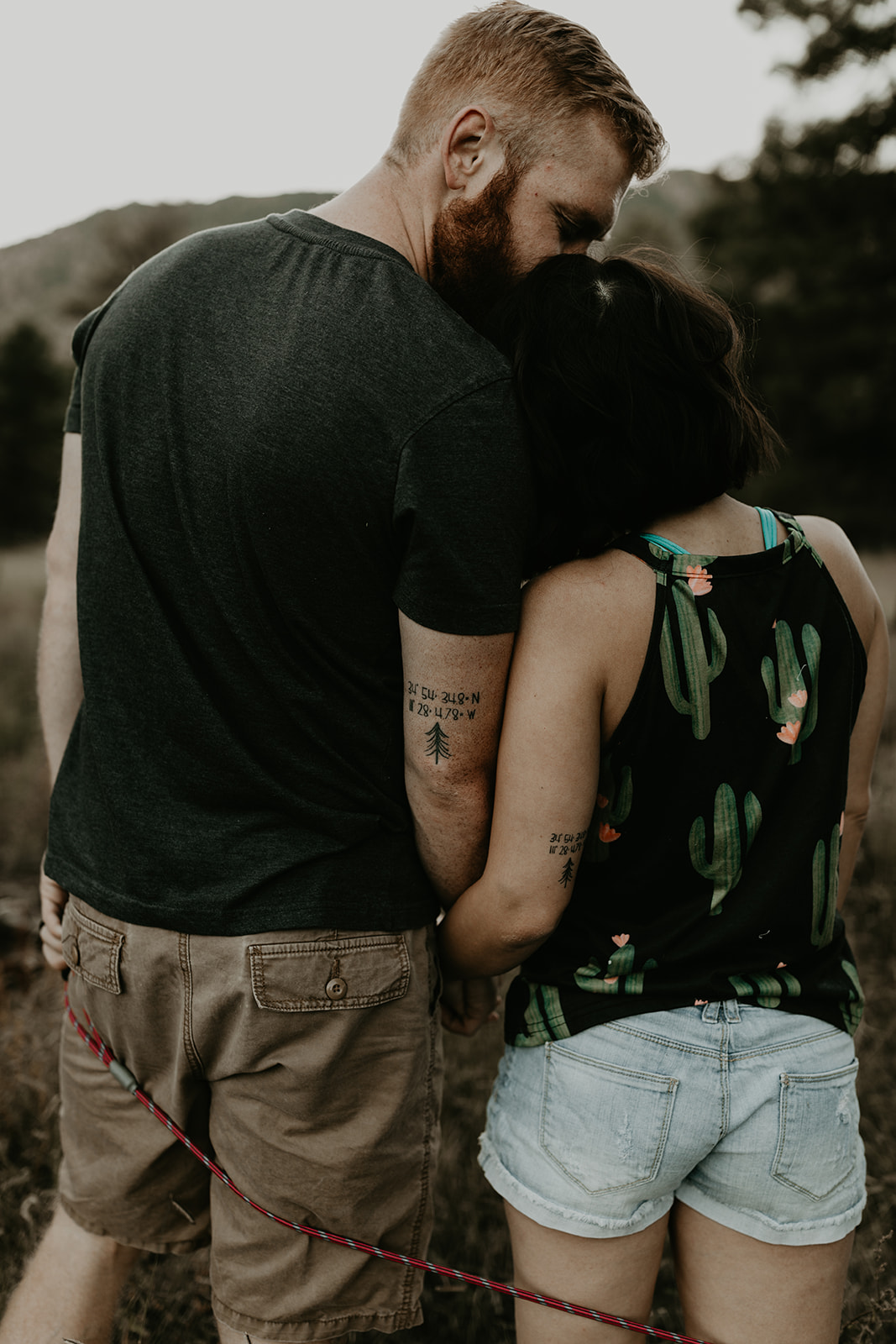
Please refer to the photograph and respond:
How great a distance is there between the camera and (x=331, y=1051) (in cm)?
157

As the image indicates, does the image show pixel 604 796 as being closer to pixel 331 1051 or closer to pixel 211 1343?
pixel 331 1051

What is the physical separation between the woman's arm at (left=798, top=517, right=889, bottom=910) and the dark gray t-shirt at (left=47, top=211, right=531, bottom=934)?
511 millimetres

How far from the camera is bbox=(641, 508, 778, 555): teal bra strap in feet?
4.80

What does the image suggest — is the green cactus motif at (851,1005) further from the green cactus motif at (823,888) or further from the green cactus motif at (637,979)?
the green cactus motif at (637,979)

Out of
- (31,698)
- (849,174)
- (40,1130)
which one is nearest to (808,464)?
(849,174)

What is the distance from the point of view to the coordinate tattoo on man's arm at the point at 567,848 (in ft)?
4.90

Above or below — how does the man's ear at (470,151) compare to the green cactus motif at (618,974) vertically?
above

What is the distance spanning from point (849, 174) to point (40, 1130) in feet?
72.4

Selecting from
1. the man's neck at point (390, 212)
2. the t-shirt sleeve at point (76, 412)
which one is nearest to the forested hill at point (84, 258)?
the t-shirt sleeve at point (76, 412)

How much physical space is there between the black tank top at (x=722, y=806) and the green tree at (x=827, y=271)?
18926mm

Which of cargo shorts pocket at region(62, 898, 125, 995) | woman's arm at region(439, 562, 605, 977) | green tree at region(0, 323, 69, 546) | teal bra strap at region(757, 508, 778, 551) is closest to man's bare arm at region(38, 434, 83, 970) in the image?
cargo shorts pocket at region(62, 898, 125, 995)

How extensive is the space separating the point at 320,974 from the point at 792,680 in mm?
857

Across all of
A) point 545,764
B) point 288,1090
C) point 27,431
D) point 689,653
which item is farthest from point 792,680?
point 27,431

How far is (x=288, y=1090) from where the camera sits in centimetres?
159
